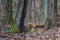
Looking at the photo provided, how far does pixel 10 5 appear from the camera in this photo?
7.39 m

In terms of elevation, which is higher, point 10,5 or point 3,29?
point 10,5

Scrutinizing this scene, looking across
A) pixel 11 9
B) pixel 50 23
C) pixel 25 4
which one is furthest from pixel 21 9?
pixel 50 23

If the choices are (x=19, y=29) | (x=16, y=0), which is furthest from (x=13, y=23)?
(x=16, y=0)

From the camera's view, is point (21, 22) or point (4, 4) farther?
point (4, 4)

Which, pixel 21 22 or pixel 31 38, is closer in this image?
pixel 31 38

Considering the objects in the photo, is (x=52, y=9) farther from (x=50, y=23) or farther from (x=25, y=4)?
(x=25, y=4)

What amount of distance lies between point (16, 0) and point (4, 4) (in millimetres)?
936

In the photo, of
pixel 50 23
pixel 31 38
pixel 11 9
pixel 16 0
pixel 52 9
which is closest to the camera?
pixel 31 38

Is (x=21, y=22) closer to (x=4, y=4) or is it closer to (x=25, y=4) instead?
(x=25, y=4)

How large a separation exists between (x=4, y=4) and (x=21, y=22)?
121cm

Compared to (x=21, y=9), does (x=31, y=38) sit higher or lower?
lower

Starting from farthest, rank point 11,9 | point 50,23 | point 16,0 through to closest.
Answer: point 50,23 → point 11,9 → point 16,0

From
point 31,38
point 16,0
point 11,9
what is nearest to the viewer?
point 31,38

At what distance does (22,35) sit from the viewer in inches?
251
